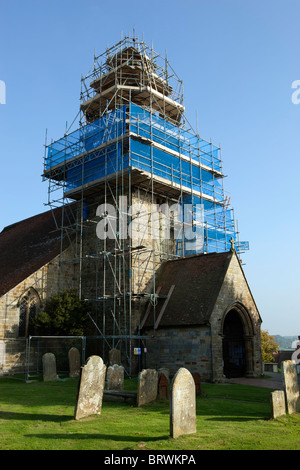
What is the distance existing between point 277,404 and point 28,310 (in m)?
15.6

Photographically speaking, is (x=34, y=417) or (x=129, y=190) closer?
(x=34, y=417)

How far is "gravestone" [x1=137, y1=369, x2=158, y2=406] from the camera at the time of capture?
35.6 ft

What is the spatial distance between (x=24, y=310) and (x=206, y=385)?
35.6 ft

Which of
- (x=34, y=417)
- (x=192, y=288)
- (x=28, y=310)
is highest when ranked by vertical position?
(x=192, y=288)

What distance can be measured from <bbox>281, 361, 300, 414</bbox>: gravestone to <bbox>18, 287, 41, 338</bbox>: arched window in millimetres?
14588

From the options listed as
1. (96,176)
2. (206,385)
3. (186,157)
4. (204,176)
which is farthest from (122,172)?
Result: (206,385)

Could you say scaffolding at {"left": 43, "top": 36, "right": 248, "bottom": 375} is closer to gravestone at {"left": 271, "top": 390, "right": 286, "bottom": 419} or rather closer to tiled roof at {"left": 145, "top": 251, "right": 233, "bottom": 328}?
tiled roof at {"left": 145, "top": 251, "right": 233, "bottom": 328}

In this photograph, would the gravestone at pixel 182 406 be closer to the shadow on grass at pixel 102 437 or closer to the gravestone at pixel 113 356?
the shadow on grass at pixel 102 437

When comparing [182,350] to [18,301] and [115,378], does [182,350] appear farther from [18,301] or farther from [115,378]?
[18,301]

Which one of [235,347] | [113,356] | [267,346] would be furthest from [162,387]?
[267,346]

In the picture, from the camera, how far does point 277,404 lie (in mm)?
9641

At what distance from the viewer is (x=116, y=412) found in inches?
399

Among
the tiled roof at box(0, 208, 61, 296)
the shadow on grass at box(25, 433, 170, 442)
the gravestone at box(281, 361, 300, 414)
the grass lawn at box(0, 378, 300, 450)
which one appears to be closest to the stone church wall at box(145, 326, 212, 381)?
the grass lawn at box(0, 378, 300, 450)
